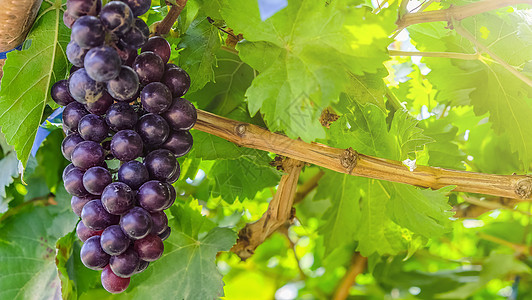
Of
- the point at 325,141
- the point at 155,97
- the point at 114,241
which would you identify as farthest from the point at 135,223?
the point at 325,141

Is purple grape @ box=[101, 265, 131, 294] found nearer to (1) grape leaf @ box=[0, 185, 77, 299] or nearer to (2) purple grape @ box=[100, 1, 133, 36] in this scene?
(2) purple grape @ box=[100, 1, 133, 36]

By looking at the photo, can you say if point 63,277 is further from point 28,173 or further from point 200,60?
point 200,60

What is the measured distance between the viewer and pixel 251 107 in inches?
22.0

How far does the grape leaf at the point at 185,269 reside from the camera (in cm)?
→ 76

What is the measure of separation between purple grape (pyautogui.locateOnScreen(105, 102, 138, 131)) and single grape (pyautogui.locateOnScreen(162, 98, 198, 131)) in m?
0.03

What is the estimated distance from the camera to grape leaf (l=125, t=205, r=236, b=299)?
0.76 meters

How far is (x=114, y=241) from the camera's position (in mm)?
469

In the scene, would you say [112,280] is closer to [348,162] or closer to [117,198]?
[117,198]

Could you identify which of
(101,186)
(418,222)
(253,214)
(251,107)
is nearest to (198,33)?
(251,107)

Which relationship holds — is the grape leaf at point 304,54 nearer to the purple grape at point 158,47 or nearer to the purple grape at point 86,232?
the purple grape at point 158,47

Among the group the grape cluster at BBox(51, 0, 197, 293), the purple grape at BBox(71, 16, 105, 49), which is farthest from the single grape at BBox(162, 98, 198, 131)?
the purple grape at BBox(71, 16, 105, 49)

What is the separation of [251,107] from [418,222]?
1.13ft

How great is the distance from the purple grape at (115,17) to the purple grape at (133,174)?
132 mm

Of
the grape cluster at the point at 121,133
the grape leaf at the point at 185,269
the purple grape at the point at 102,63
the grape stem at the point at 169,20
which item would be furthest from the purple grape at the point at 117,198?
the grape leaf at the point at 185,269
